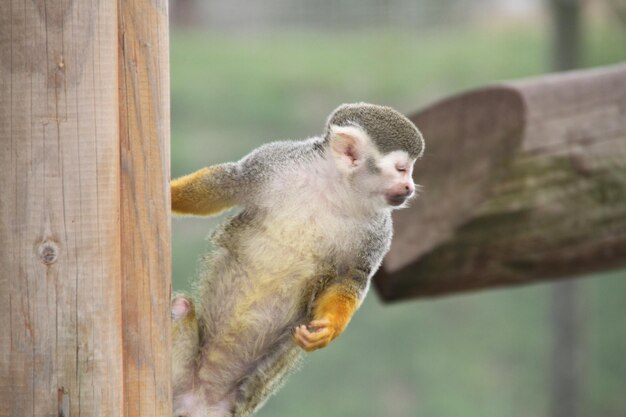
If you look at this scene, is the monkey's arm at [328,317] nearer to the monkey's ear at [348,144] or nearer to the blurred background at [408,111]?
the monkey's ear at [348,144]

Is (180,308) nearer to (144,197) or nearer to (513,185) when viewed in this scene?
(144,197)

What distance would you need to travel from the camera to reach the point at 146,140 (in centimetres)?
201

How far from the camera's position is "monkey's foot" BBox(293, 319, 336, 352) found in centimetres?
236

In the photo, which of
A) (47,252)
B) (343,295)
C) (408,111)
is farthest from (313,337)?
(408,111)

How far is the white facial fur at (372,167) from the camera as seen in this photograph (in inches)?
98.5

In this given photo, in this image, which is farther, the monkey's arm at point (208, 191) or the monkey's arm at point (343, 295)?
the monkey's arm at point (208, 191)

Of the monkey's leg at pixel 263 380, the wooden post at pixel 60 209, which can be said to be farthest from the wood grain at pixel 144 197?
the monkey's leg at pixel 263 380

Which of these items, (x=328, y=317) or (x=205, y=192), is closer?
(x=328, y=317)

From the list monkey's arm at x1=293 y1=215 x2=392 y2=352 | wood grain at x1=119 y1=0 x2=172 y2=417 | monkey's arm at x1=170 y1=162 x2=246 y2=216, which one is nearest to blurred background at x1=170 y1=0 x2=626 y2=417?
monkey's arm at x1=170 y1=162 x2=246 y2=216

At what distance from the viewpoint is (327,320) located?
7.89ft

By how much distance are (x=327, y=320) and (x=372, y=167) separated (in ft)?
1.48

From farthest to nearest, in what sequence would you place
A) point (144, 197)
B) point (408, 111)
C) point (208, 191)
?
1. point (408, 111)
2. point (208, 191)
3. point (144, 197)

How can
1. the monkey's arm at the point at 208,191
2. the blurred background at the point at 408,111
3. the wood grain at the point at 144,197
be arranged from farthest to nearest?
the blurred background at the point at 408,111, the monkey's arm at the point at 208,191, the wood grain at the point at 144,197

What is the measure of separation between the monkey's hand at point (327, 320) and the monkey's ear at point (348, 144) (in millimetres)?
357
